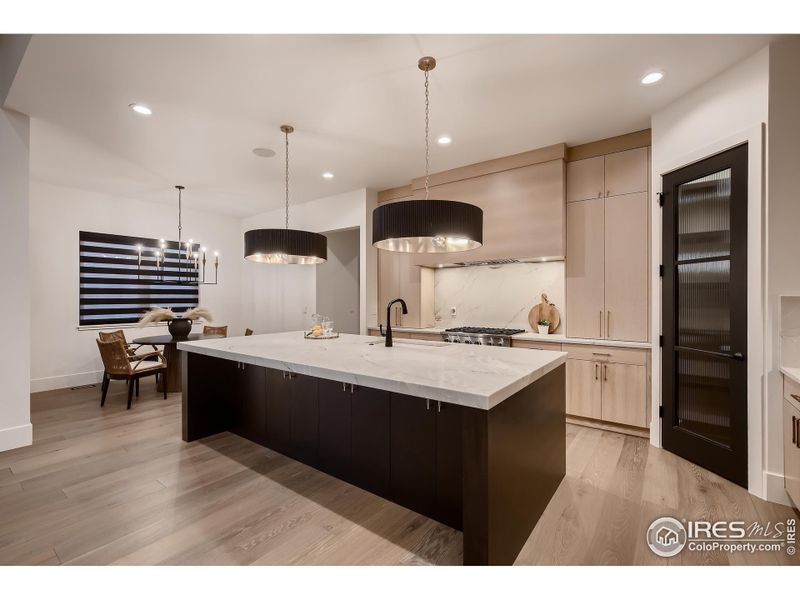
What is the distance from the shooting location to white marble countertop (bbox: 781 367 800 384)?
1.97 m

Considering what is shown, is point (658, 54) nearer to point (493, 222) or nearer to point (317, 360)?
point (493, 222)

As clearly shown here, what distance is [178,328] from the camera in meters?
4.69

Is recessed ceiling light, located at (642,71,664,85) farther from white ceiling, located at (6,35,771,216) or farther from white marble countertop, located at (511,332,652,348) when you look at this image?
white marble countertop, located at (511,332,652,348)

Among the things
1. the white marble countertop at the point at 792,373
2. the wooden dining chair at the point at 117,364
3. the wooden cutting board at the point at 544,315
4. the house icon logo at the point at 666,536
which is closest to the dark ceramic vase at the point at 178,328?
the wooden dining chair at the point at 117,364

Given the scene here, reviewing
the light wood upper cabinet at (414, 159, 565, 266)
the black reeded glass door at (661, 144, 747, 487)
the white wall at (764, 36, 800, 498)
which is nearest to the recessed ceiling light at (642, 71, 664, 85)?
the white wall at (764, 36, 800, 498)

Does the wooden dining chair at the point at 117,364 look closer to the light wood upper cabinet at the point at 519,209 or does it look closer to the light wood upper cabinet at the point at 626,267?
the light wood upper cabinet at the point at 519,209

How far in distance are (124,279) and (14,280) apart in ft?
8.85

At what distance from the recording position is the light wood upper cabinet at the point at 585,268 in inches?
137

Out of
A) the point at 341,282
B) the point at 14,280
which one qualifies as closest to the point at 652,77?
the point at 341,282

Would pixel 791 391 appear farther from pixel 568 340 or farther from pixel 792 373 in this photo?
pixel 568 340

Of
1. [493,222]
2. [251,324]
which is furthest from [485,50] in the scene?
[251,324]

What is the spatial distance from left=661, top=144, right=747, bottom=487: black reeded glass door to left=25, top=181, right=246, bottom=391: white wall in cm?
589

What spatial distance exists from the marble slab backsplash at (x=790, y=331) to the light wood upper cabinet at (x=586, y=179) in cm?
167
